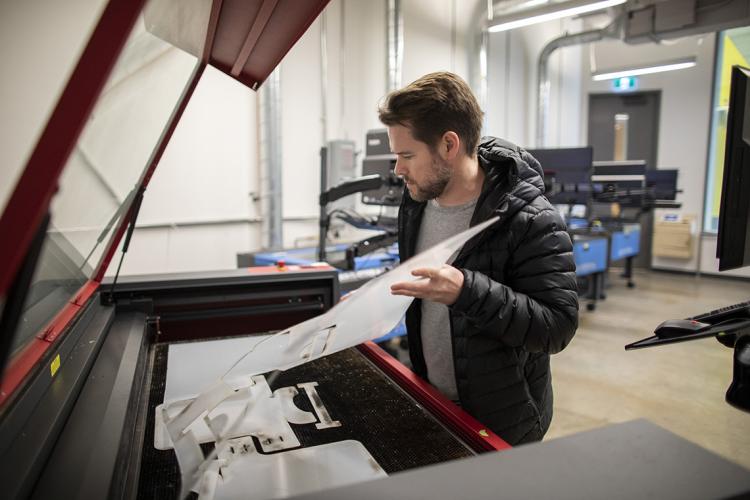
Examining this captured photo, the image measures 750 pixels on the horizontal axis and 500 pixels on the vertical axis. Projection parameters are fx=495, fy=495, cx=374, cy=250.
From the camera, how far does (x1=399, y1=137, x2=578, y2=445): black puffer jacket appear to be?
1.06 meters

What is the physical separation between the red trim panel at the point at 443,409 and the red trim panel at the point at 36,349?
2.26 feet

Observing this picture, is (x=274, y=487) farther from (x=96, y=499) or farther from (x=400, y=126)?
(x=400, y=126)

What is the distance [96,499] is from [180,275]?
104 centimetres

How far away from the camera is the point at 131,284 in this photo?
1.43 m

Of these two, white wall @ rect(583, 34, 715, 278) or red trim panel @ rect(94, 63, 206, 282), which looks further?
white wall @ rect(583, 34, 715, 278)

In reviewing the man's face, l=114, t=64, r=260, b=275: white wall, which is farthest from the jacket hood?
l=114, t=64, r=260, b=275: white wall

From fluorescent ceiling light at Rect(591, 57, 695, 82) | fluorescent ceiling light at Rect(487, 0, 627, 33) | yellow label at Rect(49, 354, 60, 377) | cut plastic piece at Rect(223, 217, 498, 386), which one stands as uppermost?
fluorescent ceiling light at Rect(487, 0, 627, 33)

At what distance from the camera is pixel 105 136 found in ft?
3.02

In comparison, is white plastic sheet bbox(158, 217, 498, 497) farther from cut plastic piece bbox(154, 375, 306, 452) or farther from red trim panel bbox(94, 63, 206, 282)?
red trim panel bbox(94, 63, 206, 282)

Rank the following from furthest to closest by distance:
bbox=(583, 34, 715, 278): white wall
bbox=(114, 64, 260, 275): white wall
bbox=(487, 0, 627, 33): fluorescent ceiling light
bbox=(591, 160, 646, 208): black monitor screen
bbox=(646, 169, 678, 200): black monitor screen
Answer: bbox=(583, 34, 715, 278): white wall → bbox=(646, 169, 678, 200): black monitor screen → bbox=(591, 160, 646, 208): black monitor screen → bbox=(487, 0, 627, 33): fluorescent ceiling light → bbox=(114, 64, 260, 275): white wall

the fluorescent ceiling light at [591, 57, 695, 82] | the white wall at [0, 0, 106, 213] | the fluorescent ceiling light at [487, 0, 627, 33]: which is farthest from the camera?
the fluorescent ceiling light at [591, 57, 695, 82]

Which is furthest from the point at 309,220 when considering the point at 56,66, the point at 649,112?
the point at 649,112

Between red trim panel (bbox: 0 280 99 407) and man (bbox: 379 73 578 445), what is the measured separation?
70cm

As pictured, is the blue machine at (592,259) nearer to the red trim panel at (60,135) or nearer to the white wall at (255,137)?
the white wall at (255,137)
